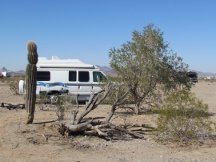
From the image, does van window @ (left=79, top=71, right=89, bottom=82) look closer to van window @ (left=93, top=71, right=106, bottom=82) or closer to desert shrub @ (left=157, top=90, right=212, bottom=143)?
van window @ (left=93, top=71, right=106, bottom=82)

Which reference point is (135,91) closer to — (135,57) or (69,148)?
(135,57)

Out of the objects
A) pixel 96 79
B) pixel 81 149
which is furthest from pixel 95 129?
pixel 96 79

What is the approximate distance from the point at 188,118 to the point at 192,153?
1.66 metres

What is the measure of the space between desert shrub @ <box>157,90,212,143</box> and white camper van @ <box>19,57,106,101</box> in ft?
36.5

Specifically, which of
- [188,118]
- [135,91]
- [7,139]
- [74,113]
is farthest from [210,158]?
[135,91]

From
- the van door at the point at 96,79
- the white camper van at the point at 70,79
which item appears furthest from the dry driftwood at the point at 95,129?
the white camper van at the point at 70,79

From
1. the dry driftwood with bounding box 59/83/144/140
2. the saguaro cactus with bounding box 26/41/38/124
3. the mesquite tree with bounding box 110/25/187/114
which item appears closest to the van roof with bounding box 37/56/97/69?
the mesquite tree with bounding box 110/25/187/114

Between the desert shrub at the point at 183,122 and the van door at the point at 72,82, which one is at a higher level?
the van door at the point at 72,82

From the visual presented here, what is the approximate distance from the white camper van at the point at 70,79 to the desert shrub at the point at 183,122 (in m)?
11.1

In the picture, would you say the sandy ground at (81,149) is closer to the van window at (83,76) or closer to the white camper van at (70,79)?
the white camper van at (70,79)

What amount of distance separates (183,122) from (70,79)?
1248cm

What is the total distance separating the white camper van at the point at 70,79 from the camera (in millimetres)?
24328

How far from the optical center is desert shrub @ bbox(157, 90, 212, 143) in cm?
1297

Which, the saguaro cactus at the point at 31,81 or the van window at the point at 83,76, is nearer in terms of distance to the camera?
the saguaro cactus at the point at 31,81
